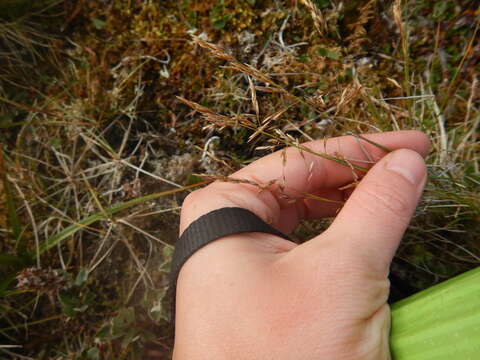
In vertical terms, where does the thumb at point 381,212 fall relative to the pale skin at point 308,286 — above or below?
above

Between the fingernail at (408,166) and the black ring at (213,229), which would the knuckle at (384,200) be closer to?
the fingernail at (408,166)

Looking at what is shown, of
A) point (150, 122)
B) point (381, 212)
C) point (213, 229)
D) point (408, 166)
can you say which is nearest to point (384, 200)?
point (381, 212)

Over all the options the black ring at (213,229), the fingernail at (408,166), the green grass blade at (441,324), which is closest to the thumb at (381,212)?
the fingernail at (408,166)

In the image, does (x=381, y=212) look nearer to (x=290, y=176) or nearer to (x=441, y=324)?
(x=441, y=324)

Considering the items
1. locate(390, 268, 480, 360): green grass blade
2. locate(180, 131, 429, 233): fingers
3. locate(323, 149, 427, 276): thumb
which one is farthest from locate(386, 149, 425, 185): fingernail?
locate(390, 268, 480, 360): green grass blade

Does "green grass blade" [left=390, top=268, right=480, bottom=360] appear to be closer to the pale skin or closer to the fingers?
the pale skin

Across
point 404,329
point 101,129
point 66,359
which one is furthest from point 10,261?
point 404,329

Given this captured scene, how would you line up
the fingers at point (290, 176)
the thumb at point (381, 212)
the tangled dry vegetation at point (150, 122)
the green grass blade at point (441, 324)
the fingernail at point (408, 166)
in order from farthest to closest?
the tangled dry vegetation at point (150, 122) → the fingers at point (290, 176) → the fingernail at point (408, 166) → the thumb at point (381, 212) → the green grass blade at point (441, 324)
